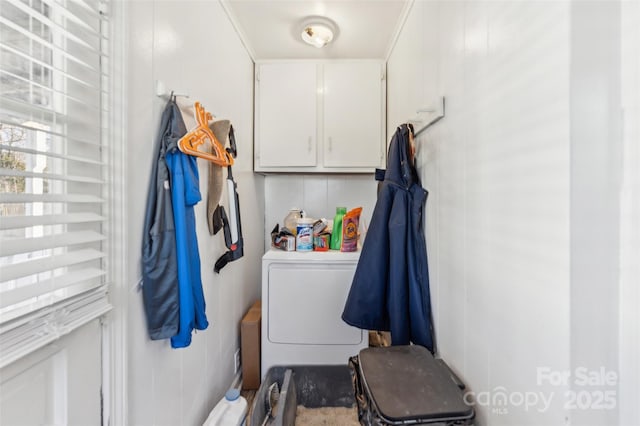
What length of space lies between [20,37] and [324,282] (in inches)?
62.3

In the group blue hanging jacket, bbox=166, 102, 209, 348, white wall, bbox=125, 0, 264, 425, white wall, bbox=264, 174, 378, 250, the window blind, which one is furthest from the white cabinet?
the window blind

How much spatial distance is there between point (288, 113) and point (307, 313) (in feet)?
4.98

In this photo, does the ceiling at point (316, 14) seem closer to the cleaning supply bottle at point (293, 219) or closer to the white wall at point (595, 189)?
the cleaning supply bottle at point (293, 219)

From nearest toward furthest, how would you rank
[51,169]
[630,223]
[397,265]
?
[630,223], [51,169], [397,265]

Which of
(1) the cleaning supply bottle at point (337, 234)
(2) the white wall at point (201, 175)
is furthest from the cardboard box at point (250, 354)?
(1) the cleaning supply bottle at point (337, 234)

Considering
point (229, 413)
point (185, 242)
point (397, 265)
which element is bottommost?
point (229, 413)

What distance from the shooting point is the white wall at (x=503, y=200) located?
0.55 m

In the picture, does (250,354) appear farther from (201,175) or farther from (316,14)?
(316,14)

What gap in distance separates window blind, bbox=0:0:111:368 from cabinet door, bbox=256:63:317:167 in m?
1.43

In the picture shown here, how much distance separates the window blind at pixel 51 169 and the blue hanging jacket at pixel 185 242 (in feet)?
0.70

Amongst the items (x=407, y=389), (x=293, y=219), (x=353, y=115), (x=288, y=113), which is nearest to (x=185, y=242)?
(x=407, y=389)

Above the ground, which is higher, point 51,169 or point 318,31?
point 318,31

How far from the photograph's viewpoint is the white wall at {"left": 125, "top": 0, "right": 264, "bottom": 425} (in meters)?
0.86

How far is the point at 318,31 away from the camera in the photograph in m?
1.77
